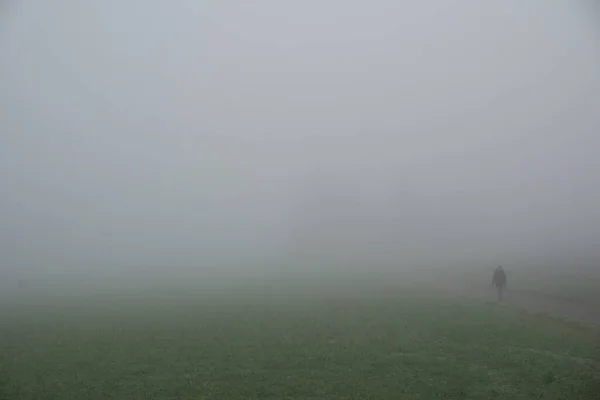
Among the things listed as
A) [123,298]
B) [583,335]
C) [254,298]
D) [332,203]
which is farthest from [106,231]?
→ [583,335]

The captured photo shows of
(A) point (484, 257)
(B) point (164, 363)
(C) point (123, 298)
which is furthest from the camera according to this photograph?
(A) point (484, 257)

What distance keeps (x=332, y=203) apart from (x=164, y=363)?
89.0m

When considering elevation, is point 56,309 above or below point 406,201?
below

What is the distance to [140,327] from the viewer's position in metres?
30.3

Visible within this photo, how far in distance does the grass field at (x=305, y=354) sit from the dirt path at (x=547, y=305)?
2.18 metres

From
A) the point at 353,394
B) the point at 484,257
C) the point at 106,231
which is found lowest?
the point at 353,394

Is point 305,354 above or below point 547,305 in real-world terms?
below

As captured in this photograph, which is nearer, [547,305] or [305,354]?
[305,354]

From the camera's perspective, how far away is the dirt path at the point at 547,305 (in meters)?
29.9

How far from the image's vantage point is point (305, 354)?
73.8ft

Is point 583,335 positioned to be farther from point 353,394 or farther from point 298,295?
point 298,295

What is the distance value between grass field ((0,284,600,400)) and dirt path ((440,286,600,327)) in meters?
2.18

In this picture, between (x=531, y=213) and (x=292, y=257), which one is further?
(x=531, y=213)

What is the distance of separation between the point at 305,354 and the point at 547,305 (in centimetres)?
2175
